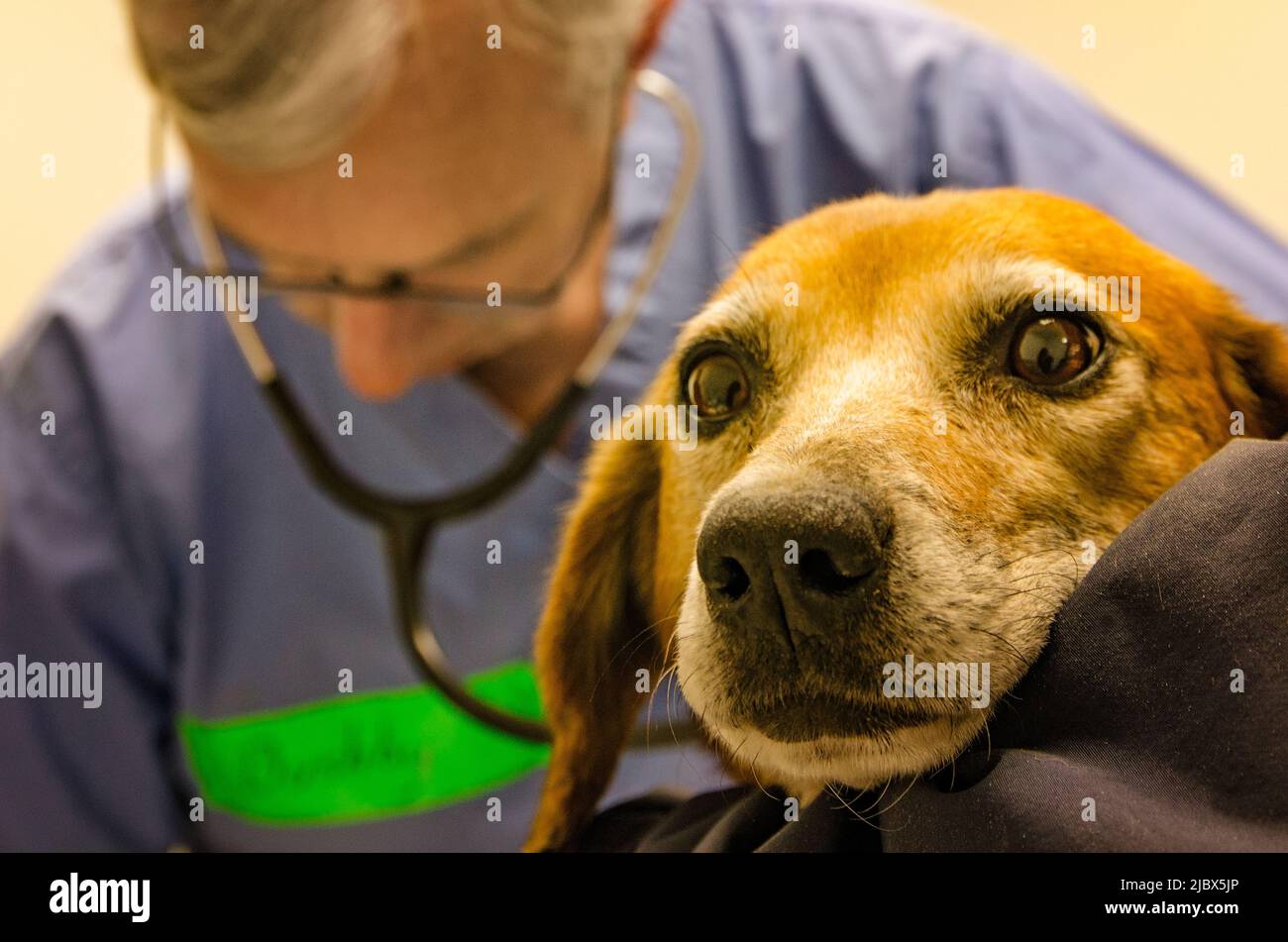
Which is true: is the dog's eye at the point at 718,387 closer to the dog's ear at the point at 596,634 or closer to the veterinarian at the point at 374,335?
the dog's ear at the point at 596,634

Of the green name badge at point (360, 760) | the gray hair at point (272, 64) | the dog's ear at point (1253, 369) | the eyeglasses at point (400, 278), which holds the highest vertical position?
the gray hair at point (272, 64)

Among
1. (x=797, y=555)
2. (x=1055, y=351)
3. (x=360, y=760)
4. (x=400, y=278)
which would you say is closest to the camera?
(x=797, y=555)

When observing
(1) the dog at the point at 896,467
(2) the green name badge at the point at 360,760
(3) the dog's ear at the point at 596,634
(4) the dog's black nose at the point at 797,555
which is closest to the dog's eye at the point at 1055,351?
(1) the dog at the point at 896,467

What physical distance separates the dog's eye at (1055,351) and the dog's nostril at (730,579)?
22 centimetres

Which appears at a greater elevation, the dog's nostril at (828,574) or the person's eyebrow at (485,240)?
the person's eyebrow at (485,240)

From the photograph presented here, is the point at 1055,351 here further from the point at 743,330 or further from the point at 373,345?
the point at 373,345

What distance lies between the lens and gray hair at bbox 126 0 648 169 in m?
0.99

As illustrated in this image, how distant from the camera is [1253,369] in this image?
65 cm

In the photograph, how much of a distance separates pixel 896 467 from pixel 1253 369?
0.26 meters

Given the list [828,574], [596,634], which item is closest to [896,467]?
[828,574]

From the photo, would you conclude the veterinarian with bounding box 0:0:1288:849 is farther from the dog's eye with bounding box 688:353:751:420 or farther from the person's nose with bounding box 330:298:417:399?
the dog's eye with bounding box 688:353:751:420

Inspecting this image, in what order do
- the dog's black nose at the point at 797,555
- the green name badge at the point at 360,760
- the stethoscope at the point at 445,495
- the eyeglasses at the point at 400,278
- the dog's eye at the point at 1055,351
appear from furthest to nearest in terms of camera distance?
the green name badge at the point at 360,760, the eyeglasses at the point at 400,278, the stethoscope at the point at 445,495, the dog's eye at the point at 1055,351, the dog's black nose at the point at 797,555

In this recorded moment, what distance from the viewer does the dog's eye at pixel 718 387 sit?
2.30 ft
